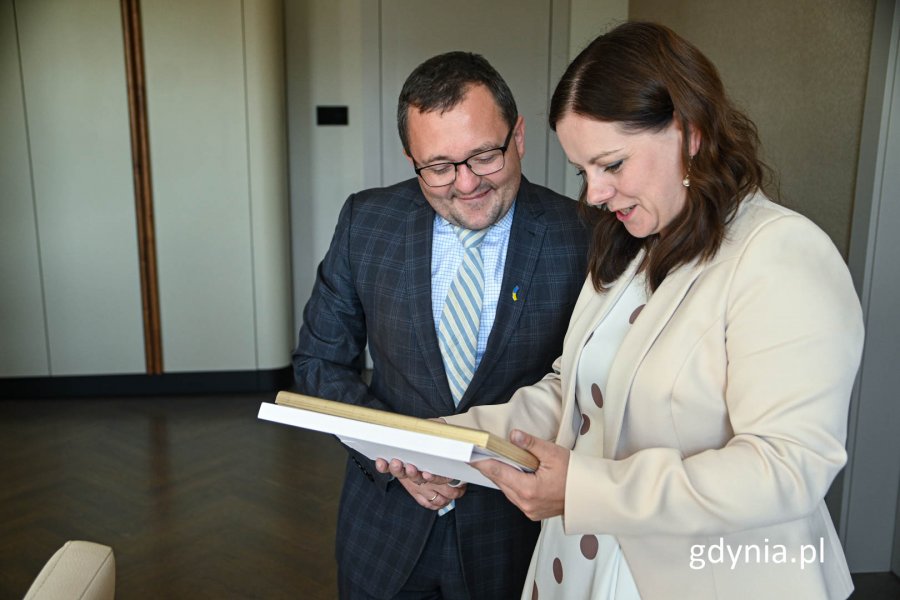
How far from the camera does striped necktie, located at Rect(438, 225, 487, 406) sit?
1819 millimetres

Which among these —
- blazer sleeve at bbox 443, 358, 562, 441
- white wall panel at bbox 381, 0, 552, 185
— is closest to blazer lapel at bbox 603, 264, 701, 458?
blazer sleeve at bbox 443, 358, 562, 441

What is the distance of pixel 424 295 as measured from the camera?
1.82 meters

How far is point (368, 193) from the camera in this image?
201cm

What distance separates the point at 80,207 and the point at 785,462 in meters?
5.28

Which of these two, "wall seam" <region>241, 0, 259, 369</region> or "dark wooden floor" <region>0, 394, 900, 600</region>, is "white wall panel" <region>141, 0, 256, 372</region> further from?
"dark wooden floor" <region>0, 394, 900, 600</region>

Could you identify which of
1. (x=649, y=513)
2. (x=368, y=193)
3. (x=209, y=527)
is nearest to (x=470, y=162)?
(x=368, y=193)

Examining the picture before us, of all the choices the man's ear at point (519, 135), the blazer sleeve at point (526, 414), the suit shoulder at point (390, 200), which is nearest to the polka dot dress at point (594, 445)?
the blazer sleeve at point (526, 414)

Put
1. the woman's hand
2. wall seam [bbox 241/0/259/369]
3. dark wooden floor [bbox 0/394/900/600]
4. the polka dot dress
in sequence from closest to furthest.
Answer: the woman's hand < the polka dot dress < dark wooden floor [bbox 0/394/900/600] < wall seam [bbox 241/0/259/369]

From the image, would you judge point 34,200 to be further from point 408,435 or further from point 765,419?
point 765,419

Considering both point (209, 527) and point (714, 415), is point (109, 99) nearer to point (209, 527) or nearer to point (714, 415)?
point (209, 527)

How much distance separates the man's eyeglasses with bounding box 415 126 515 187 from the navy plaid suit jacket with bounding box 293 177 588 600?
16cm

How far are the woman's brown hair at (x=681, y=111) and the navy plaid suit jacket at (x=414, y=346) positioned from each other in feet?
1.70

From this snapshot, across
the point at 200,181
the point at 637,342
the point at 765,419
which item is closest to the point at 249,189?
the point at 200,181

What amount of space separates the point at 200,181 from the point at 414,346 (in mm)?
4083
